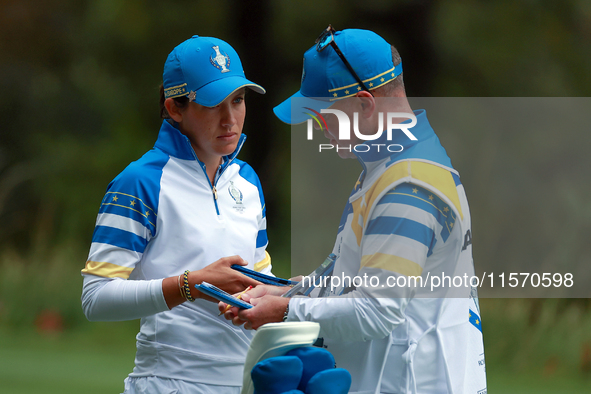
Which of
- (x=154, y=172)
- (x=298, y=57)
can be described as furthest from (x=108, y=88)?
(x=154, y=172)

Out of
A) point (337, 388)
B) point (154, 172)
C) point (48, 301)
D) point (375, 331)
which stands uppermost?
point (48, 301)

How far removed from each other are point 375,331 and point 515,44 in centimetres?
401

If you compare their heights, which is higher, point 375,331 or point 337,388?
point 375,331

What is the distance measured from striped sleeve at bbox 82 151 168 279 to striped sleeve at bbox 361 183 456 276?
24.2 inches

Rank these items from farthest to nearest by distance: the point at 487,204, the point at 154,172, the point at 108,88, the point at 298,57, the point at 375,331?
the point at 108,88 → the point at 298,57 → the point at 487,204 → the point at 154,172 → the point at 375,331

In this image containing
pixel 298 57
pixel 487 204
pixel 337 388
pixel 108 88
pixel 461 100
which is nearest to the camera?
pixel 337 388

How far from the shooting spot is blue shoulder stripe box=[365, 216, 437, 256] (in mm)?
1233

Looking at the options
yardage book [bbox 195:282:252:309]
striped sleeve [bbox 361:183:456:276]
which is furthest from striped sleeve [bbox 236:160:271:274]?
striped sleeve [bbox 361:183:456:276]

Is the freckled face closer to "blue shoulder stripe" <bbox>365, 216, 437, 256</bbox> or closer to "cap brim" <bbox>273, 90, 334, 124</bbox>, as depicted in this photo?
"cap brim" <bbox>273, 90, 334, 124</bbox>

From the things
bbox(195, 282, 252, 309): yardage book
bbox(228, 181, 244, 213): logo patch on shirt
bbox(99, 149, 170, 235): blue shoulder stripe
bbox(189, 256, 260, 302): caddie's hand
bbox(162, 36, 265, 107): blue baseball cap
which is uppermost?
bbox(162, 36, 265, 107): blue baseball cap

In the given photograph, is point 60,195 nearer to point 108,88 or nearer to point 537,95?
point 108,88

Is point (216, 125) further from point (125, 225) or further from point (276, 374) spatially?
point (276, 374)

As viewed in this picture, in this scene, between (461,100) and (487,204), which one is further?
(461,100)

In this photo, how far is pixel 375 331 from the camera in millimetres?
1259
